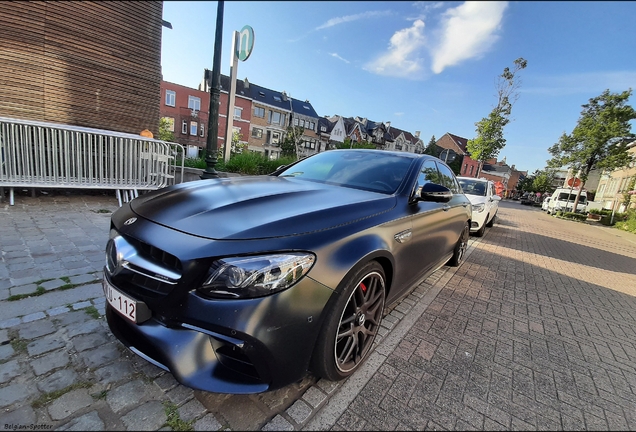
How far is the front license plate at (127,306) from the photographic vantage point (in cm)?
149

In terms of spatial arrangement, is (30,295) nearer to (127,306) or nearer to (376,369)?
(127,306)

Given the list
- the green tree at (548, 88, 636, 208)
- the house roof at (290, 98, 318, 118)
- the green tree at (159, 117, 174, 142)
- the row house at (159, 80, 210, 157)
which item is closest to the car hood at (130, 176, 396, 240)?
the green tree at (548, 88, 636, 208)

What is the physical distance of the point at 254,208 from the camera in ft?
5.90

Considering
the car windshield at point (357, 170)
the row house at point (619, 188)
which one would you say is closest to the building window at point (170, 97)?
the car windshield at point (357, 170)

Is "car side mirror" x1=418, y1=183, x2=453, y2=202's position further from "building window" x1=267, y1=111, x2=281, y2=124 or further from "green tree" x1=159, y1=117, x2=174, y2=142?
"building window" x1=267, y1=111, x2=281, y2=124

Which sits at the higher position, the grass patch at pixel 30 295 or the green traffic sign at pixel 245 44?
the green traffic sign at pixel 245 44

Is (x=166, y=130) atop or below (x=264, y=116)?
below

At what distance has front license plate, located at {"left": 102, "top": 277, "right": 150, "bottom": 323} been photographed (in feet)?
4.90

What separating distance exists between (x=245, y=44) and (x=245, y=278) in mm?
Result: 7461

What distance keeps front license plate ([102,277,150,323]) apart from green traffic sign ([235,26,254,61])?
6859 millimetres

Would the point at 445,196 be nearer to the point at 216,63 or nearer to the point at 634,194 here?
the point at 216,63

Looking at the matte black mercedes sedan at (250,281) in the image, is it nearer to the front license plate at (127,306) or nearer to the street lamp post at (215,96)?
the front license plate at (127,306)

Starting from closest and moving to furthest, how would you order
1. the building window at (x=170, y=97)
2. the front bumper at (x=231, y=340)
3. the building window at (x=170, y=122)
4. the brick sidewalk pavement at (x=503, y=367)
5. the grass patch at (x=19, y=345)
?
the front bumper at (x=231, y=340)
the brick sidewalk pavement at (x=503, y=367)
the grass patch at (x=19, y=345)
the building window at (x=170, y=97)
the building window at (x=170, y=122)

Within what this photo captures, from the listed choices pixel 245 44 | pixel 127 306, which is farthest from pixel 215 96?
pixel 127 306
